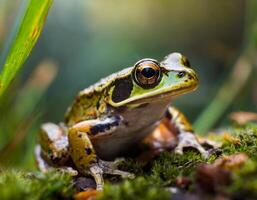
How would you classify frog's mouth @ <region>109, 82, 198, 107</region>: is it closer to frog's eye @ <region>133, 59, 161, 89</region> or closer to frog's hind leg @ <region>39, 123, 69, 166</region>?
frog's eye @ <region>133, 59, 161, 89</region>

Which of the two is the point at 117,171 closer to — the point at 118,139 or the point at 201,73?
the point at 118,139

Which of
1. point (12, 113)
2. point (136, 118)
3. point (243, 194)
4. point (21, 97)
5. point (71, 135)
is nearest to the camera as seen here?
point (243, 194)

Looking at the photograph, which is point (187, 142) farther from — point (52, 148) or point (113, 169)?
point (52, 148)

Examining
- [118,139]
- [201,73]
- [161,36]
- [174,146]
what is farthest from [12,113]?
[161,36]

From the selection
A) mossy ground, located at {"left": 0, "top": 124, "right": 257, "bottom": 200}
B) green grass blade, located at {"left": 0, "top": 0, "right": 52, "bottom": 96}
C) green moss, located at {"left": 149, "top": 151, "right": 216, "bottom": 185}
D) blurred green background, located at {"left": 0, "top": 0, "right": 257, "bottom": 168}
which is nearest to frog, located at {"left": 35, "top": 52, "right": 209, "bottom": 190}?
green moss, located at {"left": 149, "top": 151, "right": 216, "bottom": 185}

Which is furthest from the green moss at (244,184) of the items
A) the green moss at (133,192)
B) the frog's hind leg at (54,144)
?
the frog's hind leg at (54,144)

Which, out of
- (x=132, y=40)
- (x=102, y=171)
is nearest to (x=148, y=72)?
(x=102, y=171)
